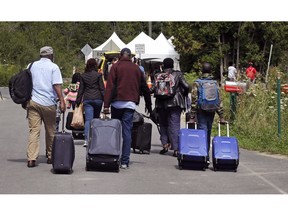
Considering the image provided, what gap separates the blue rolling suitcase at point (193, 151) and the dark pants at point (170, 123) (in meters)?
1.37

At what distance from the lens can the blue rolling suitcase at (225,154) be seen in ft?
39.7

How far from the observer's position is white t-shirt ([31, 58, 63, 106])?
1193 cm

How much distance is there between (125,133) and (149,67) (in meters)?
32.6

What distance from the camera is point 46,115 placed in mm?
12023

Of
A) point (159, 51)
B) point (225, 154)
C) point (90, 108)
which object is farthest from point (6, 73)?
point (225, 154)

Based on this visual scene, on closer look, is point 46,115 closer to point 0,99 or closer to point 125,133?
point 125,133

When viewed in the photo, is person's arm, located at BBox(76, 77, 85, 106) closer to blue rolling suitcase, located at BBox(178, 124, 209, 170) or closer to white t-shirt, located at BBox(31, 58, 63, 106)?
white t-shirt, located at BBox(31, 58, 63, 106)

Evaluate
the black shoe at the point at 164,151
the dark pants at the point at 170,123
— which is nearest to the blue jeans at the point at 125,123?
the dark pants at the point at 170,123

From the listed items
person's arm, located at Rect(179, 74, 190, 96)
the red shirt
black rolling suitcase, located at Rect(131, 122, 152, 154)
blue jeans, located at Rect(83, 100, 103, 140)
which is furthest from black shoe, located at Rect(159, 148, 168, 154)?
the red shirt

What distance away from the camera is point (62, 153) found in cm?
1135

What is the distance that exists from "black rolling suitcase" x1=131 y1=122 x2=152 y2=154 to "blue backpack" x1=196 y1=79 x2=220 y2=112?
1.62m

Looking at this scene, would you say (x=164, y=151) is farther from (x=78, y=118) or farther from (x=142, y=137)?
(x=78, y=118)

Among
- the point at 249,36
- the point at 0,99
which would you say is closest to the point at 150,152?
the point at 0,99

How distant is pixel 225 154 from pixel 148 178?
166cm
